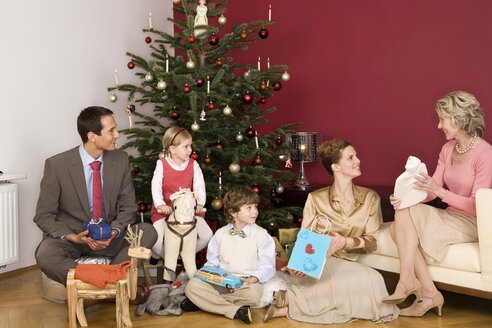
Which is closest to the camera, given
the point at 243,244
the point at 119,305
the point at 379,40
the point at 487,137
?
the point at 119,305

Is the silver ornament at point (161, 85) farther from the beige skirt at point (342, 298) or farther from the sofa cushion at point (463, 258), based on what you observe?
the sofa cushion at point (463, 258)

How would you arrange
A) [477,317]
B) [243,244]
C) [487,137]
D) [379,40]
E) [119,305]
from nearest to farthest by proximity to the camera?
1. [119,305]
2. [477,317]
3. [243,244]
4. [487,137]
5. [379,40]

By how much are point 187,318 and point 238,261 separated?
43cm

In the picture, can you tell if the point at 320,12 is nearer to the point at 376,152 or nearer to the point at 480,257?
the point at 376,152

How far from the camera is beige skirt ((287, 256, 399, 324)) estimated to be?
9.81 ft

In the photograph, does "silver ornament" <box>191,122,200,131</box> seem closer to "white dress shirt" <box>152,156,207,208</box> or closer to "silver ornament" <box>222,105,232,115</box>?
"silver ornament" <box>222,105,232,115</box>

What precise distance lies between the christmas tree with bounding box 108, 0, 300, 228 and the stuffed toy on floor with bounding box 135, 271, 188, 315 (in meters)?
0.85

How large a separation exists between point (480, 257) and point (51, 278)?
2.39m

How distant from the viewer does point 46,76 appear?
4480 mm

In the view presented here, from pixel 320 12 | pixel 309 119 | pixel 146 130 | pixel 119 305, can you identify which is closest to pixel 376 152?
Result: pixel 309 119

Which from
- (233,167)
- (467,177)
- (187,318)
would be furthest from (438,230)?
(233,167)

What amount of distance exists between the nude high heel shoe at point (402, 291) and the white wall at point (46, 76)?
2.85 meters

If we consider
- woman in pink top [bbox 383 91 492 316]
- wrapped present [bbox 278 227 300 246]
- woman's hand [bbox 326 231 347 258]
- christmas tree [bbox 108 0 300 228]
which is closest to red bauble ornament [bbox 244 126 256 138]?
christmas tree [bbox 108 0 300 228]

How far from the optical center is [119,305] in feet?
9.03
